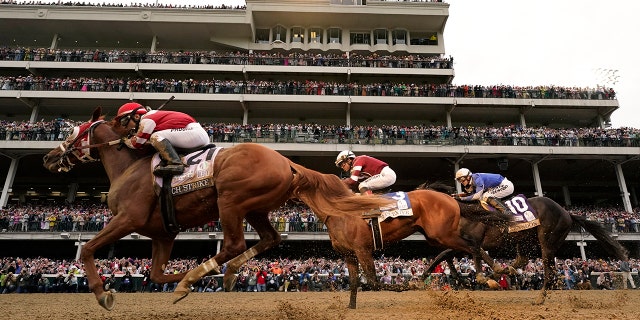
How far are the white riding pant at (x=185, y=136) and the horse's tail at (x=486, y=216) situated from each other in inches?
189

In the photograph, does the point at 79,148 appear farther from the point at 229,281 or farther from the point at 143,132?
the point at 229,281

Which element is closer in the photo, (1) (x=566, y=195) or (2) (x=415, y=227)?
(2) (x=415, y=227)

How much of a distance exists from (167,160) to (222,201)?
2.96 feet

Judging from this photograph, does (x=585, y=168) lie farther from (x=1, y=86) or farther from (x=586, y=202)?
(x=1, y=86)

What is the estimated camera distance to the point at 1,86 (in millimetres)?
28719

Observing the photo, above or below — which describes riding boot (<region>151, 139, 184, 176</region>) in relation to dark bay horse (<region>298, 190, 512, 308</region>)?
above

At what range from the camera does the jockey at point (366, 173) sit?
7.92 m

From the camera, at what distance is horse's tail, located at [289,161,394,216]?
547cm

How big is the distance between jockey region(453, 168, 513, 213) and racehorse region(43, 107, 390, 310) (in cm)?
428

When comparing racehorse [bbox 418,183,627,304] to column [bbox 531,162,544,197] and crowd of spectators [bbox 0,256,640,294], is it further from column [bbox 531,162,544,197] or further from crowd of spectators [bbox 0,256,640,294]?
column [bbox 531,162,544,197]

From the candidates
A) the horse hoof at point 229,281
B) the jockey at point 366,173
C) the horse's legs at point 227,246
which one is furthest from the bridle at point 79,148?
the jockey at point 366,173

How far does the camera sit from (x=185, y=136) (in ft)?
Result: 18.1

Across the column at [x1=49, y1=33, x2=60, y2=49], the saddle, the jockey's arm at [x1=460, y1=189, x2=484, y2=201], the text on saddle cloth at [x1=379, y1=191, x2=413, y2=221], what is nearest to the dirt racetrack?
the text on saddle cloth at [x1=379, y1=191, x2=413, y2=221]

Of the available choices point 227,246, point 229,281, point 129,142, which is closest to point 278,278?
point 229,281
